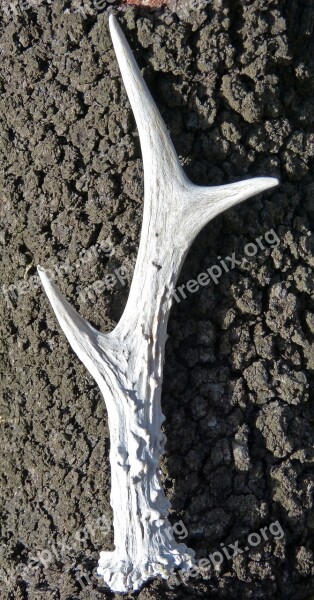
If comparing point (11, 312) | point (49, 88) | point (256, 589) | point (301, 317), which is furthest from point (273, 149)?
point (256, 589)

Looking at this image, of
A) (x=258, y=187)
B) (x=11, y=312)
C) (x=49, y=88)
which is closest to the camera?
(x=258, y=187)

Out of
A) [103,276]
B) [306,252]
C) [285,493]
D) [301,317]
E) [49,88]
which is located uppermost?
[49,88]

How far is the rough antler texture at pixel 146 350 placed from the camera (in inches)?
82.6

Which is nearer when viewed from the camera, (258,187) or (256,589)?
(258,187)

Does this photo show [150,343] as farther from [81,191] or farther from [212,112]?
[212,112]

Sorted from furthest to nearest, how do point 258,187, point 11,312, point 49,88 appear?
point 11,312 → point 49,88 → point 258,187

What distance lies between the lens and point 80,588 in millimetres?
2227

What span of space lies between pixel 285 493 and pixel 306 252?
29.3 inches

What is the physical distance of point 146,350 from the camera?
215 centimetres

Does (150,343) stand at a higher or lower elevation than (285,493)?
higher

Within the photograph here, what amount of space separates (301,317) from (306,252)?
20 centimetres

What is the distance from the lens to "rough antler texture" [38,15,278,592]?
210 centimetres

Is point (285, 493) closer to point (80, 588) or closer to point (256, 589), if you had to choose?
point (256, 589)

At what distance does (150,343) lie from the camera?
216cm
